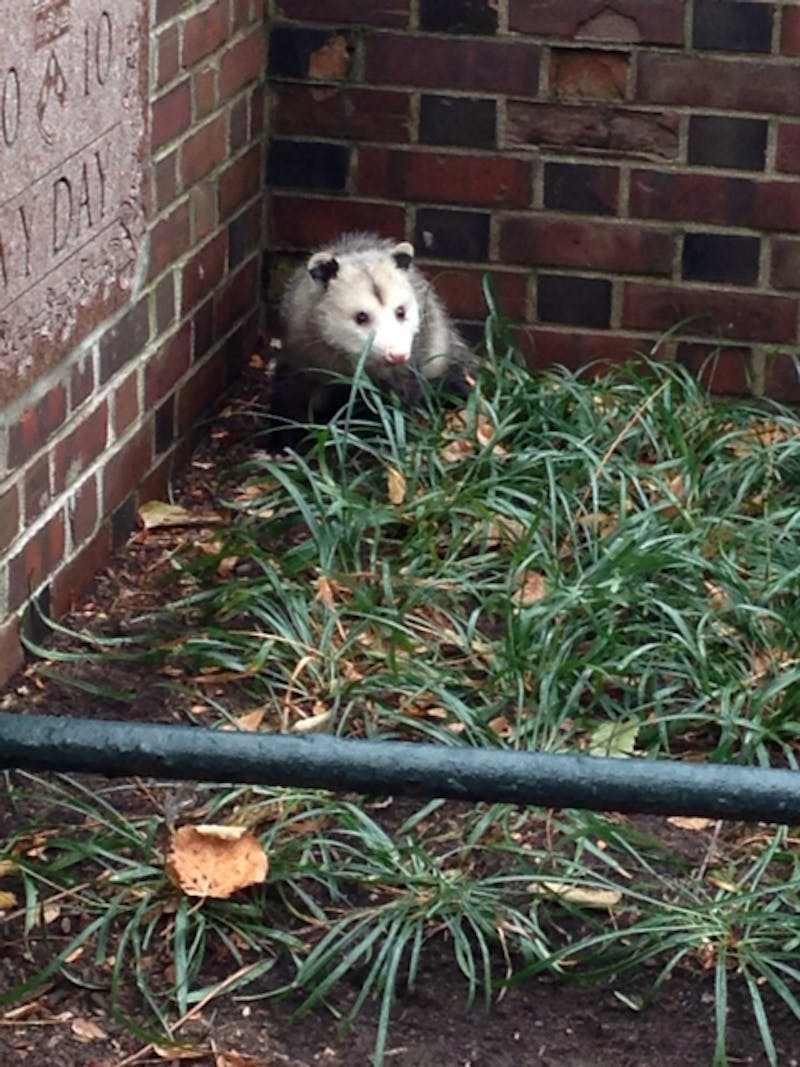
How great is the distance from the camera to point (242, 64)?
5.04 metres

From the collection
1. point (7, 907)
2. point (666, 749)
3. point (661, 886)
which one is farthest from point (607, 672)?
point (7, 907)

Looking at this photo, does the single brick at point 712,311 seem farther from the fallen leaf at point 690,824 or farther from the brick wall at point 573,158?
the fallen leaf at point 690,824

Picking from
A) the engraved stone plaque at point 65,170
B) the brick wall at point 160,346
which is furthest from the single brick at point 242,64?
the engraved stone plaque at point 65,170

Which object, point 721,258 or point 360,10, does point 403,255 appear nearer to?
point 360,10

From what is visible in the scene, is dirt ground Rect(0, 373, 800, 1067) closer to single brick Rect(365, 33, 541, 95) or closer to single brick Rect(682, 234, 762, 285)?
single brick Rect(682, 234, 762, 285)

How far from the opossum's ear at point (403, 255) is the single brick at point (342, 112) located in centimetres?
38

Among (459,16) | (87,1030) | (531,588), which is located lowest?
(87,1030)

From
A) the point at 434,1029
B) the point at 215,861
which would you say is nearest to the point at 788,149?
the point at 215,861

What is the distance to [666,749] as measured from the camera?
3537 millimetres

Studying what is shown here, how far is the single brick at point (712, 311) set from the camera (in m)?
5.27

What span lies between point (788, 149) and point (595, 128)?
485mm

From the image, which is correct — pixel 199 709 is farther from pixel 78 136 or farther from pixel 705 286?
pixel 705 286

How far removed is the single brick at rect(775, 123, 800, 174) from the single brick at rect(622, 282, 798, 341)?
13.0 inches

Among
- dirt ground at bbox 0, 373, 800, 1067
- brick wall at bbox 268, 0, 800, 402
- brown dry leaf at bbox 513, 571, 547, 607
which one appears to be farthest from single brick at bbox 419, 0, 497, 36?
dirt ground at bbox 0, 373, 800, 1067
